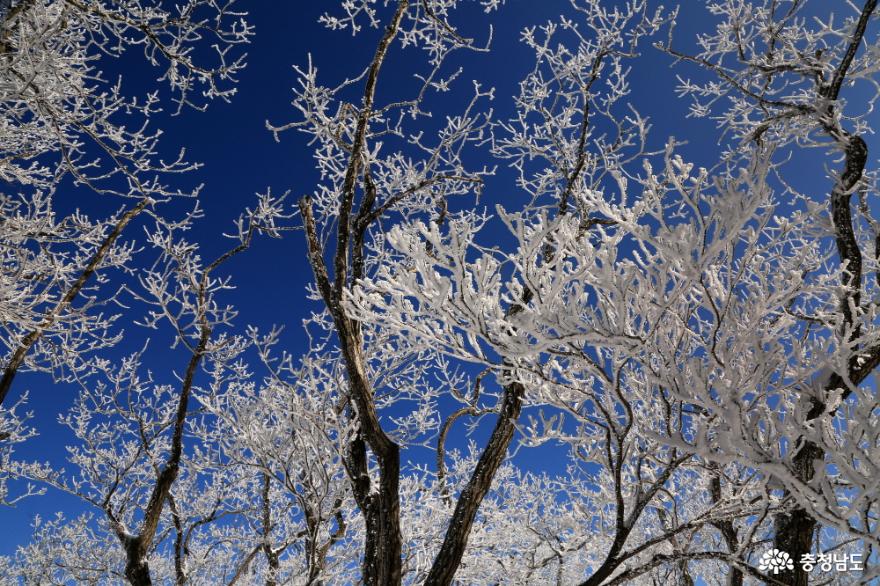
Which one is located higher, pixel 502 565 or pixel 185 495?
pixel 185 495

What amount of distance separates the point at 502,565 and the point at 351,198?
592cm

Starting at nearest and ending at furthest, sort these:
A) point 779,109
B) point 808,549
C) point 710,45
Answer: point 808,549
point 779,109
point 710,45

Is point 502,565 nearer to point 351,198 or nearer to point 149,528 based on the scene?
point 149,528

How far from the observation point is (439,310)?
2.15m

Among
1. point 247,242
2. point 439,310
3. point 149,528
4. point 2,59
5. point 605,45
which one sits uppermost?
point 605,45

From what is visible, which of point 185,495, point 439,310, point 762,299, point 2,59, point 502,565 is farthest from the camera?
point 185,495

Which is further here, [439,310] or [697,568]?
[697,568]

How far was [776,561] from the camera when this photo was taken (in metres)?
3.53

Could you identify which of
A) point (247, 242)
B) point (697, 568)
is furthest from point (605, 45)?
point (697, 568)

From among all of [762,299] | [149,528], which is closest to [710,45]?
[762,299]

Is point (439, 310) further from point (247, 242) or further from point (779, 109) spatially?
point (779, 109)

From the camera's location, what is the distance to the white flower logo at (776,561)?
3.49 meters

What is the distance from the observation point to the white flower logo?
349 centimetres

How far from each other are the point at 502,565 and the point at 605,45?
6.80 metres
